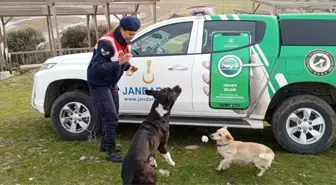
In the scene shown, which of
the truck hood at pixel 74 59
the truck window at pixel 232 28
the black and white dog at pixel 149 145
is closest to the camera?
the black and white dog at pixel 149 145

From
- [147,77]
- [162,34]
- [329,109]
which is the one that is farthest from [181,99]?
[329,109]

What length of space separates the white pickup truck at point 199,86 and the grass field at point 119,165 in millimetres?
314

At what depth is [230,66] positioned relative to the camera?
498cm

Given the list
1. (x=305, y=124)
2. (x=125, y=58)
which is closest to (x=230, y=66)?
(x=305, y=124)

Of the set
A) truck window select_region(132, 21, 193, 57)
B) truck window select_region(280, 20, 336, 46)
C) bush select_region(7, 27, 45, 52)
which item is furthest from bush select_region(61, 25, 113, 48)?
truck window select_region(280, 20, 336, 46)

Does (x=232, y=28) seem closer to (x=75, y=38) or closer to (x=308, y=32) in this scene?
(x=308, y=32)

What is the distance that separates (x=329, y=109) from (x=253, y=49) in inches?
50.8

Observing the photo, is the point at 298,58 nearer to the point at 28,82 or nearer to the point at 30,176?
the point at 30,176

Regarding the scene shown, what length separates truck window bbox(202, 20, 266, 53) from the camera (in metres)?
5.04

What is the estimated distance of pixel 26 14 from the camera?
563 inches

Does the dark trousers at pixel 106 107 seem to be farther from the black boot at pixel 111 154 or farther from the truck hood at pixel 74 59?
the truck hood at pixel 74 59

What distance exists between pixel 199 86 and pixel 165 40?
85 centimetres

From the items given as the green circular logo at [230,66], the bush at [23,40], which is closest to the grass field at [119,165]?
the green circular logo at [230,66]

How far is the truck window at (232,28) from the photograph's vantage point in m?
5.04
